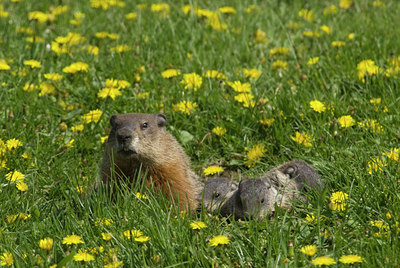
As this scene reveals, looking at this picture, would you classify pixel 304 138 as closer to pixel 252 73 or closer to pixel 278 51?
pixel 252 73

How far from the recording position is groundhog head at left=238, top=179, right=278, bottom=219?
16.2 feet

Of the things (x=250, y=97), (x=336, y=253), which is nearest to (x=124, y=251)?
(x=336, y=253)

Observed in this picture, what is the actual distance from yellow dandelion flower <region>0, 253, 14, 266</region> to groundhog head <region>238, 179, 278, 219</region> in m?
1.73

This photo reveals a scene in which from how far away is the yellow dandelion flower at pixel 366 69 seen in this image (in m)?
6.35

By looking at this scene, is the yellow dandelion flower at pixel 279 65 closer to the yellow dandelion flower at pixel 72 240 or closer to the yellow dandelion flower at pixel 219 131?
the yellow dandelion flower at pixel 219 131

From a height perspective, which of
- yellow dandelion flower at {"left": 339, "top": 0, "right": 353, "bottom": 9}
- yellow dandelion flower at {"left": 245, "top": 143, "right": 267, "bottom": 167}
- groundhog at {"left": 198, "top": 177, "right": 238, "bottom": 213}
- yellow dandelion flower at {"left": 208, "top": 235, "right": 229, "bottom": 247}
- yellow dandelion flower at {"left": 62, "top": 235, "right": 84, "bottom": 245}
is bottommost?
groundhog at {"left": 198, "top": 177, "right": 238, "bottom": 213}

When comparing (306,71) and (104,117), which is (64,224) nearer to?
(104,117)

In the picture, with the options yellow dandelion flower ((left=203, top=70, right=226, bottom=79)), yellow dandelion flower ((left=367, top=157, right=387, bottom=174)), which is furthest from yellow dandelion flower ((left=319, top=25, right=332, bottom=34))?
yellow dandelion flower ((left=367, top=157, right=387, bottom=174))

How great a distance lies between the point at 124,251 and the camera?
13.3 ft

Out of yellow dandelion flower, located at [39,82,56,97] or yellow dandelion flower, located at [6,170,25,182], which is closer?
yellow dandelion flower, located at [6,170,25,182]

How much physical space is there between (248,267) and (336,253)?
21.5 inches

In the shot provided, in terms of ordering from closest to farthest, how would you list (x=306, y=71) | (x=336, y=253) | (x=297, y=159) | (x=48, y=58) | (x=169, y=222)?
1. (x=336, y=253)
2. (x=169, y=222)
3. (x=297, y=159)
4. (x=306, y=71)
5. (x=48, y=58)

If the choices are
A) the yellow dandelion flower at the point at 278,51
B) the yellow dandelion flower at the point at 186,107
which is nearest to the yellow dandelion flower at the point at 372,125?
the yellow dandelion flower at the point at 186,107

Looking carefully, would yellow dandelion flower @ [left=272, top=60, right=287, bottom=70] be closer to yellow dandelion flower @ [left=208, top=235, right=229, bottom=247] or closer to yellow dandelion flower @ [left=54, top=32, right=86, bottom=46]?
yellow dandelion flower @ [left=54, top=32, right=86, bottom=46]
